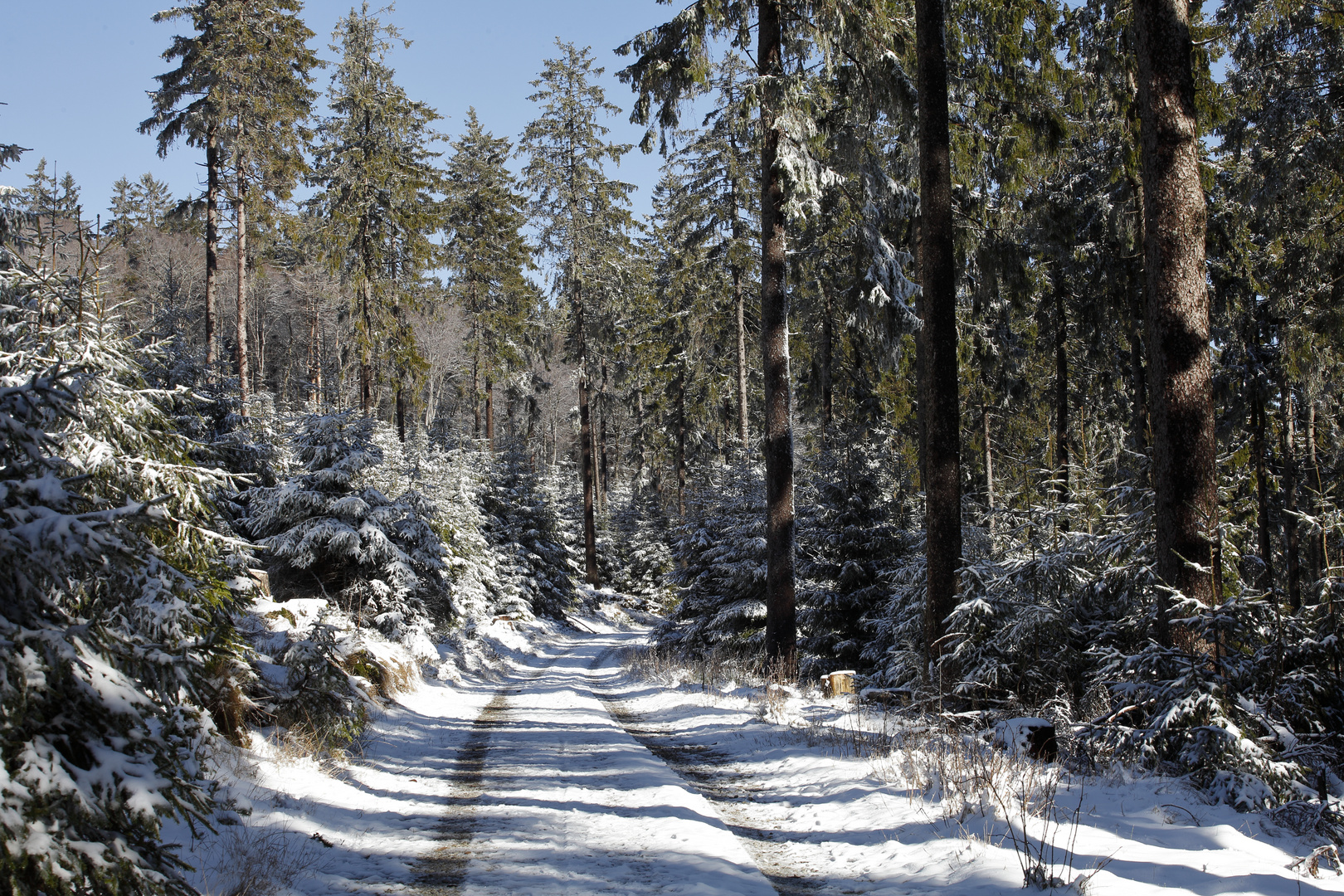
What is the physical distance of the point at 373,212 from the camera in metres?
24.0

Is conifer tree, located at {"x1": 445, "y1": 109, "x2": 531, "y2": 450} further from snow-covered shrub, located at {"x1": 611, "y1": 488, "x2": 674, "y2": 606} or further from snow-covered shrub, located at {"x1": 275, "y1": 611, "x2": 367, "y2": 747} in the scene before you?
snow-covered shrub, located at {"x1": 275, "y1": 611, "x2": 367, "y2": 747}

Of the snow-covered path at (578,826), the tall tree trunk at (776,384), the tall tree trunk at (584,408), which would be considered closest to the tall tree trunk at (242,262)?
the tall tree trunk at (584,408)

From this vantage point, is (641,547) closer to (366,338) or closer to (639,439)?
(639,439)

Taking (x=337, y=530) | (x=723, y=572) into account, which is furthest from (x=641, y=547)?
Result: (x=337, y=530)

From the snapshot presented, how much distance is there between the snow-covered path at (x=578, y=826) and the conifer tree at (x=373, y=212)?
17457mm

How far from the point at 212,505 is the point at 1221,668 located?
7802 millimetres

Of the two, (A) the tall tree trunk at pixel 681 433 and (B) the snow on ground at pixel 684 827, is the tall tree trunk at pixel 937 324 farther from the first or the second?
(A) the tall tree trunk at pixel 681 433

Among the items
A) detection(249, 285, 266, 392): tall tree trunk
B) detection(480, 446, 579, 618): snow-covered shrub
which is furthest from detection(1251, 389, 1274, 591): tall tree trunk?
detection(249, 285, 266, 392): tall tree trunk

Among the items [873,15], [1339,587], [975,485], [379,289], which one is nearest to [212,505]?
[1339,587]

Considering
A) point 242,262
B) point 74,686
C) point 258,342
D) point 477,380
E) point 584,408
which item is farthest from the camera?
point 258,342

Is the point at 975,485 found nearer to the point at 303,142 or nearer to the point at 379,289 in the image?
the point at 379,289

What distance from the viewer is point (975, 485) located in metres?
27.0

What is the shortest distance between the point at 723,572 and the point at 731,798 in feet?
34.1

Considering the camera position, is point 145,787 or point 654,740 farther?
point 654,740
